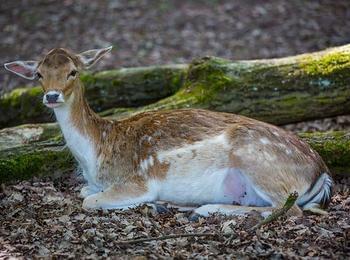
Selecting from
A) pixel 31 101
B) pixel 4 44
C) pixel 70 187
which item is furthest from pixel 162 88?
pixel 4 44

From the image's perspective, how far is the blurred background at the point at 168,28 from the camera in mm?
13781

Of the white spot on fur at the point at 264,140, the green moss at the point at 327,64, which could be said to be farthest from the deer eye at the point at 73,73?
the green moss at the point at 327,64

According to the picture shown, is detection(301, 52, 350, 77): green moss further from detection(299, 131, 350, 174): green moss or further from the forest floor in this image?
the forest floor

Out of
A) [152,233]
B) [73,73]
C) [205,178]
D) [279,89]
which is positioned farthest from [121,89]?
[152,233]

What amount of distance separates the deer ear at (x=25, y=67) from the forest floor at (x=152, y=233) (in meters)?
1.29

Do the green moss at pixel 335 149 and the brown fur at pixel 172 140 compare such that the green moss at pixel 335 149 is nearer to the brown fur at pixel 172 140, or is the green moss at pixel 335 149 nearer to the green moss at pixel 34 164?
the brown fur at pixel 172 140

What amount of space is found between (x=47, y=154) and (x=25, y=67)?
1.18m

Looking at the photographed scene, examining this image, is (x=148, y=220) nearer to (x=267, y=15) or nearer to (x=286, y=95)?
(x=286, y=95)

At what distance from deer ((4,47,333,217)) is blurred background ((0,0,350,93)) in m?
5.99

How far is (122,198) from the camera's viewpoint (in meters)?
6.68

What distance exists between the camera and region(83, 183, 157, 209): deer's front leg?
667 centimetres

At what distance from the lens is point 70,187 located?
25.0ft

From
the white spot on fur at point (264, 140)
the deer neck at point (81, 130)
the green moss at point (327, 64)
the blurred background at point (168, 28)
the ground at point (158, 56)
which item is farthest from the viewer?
the blurred background at point (168, 28)

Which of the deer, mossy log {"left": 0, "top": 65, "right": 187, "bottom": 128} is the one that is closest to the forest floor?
the deer
